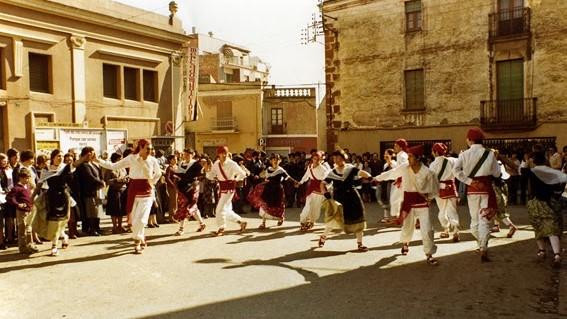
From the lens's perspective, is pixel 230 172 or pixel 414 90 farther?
pixel 414 90

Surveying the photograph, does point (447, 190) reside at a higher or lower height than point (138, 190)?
lower

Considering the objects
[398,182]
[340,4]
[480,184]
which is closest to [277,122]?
[340,4]

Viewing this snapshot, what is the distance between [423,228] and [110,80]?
52.0 feet

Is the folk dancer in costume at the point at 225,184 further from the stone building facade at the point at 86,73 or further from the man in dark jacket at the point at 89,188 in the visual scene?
the stone building facade at the point at 86,73

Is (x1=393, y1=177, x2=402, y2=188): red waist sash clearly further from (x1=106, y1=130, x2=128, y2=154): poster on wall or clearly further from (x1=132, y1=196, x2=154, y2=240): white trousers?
(x1=106, y1=130, x2=128, y2=154): poster on wall

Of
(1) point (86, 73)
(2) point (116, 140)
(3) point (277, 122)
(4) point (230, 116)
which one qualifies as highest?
(1) point (86, 73)

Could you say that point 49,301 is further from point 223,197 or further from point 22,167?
point 223,197

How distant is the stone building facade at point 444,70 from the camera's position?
21.2 metres

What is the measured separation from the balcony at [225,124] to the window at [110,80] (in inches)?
854

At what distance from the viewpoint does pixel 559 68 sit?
819 inches

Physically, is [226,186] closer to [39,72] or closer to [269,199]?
[269,199]

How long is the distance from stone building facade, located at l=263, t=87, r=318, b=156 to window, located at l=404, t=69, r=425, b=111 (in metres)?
19.5

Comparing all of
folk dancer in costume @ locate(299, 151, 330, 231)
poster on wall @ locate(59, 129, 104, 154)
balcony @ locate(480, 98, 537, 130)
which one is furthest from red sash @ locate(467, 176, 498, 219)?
Result: balcony @ locate(480, 98, 537, 130)

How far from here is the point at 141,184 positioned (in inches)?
396
